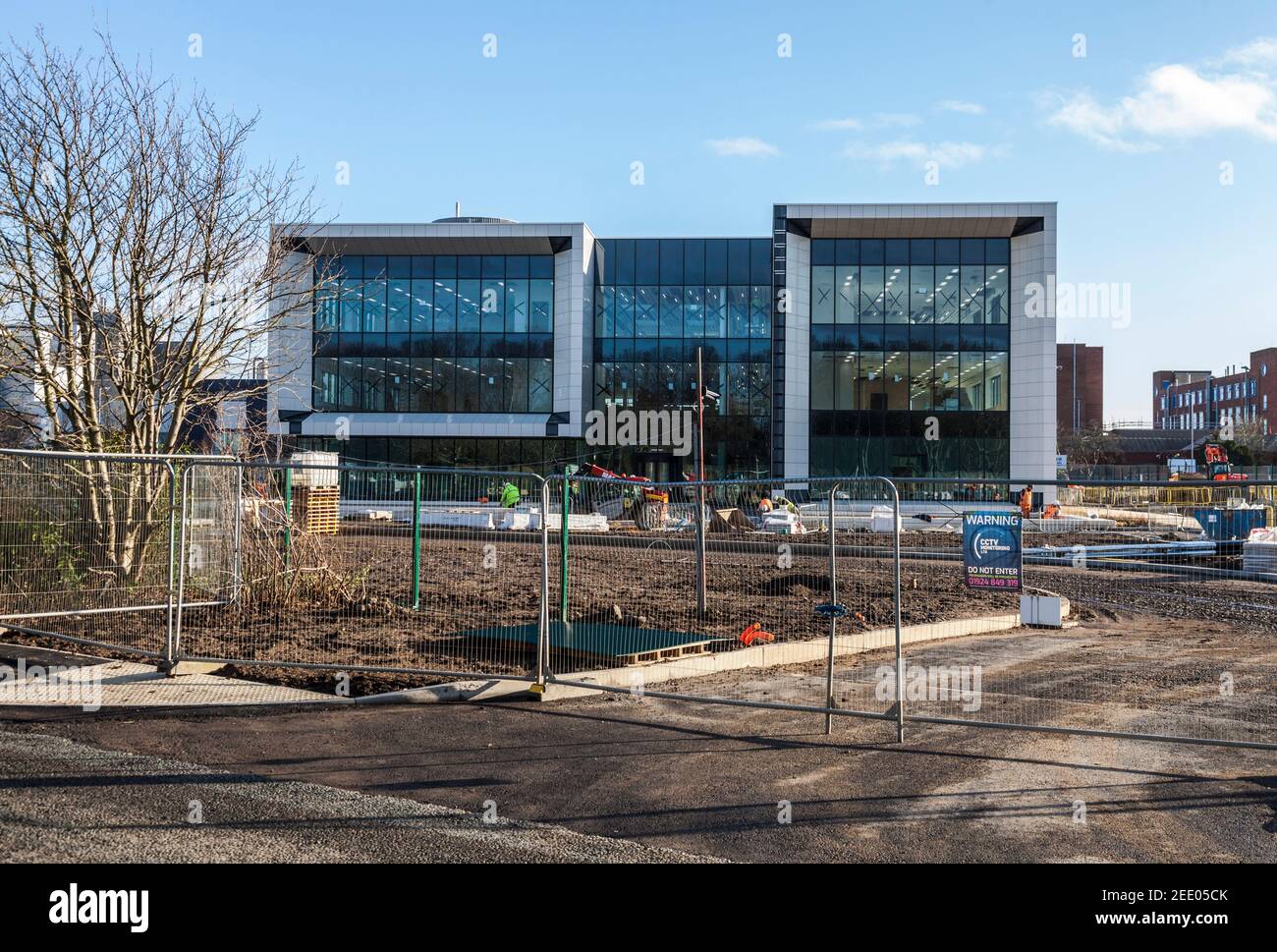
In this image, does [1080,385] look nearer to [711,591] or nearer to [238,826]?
[711,591]

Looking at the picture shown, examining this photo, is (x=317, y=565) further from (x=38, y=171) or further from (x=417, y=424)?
(x=417, y=424)

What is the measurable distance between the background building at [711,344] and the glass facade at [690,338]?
0.35ft

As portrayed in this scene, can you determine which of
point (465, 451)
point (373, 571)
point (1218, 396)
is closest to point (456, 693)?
point (373, 571)

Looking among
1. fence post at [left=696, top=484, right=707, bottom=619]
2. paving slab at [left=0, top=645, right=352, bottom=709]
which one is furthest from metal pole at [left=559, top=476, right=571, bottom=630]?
paving slab at [left=0, top=645, right=352, bottom=709]

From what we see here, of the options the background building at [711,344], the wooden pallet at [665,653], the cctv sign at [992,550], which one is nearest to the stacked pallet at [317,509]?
the wooden pallet at [665,653]

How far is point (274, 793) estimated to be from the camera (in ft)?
19.6

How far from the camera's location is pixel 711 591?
42.1 ft

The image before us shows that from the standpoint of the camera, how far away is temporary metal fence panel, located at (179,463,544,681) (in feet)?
33.1

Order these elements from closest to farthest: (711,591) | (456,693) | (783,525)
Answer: (456,693) → (783,525) → (711,591)

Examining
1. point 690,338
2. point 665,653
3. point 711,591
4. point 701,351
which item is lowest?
point 665,653

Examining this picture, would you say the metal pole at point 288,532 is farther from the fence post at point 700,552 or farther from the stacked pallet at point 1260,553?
the stacked pallet at point 1260,553

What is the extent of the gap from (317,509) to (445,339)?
1533 inches
